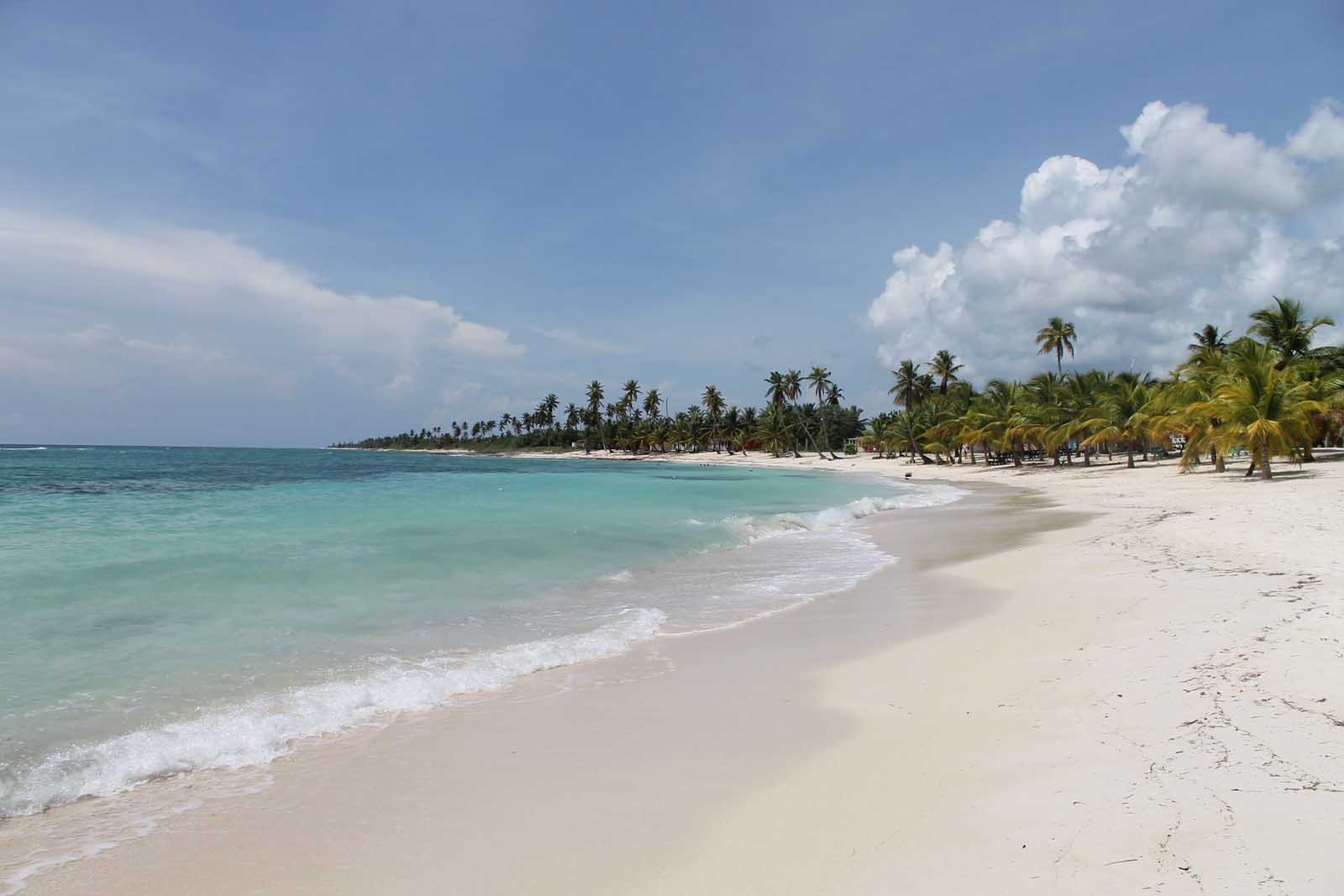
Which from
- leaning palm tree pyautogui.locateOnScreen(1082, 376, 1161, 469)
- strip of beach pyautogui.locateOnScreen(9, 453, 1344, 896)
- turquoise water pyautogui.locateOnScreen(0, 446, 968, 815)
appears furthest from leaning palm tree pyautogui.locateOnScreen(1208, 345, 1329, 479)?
strip of beach pyautogui.locateOnScreen(9, 453, 1344, 896)

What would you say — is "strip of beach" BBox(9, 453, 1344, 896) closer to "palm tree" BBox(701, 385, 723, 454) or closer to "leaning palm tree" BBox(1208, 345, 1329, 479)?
"leaning palm tree" BBox(1208, 345, 1329, 479)

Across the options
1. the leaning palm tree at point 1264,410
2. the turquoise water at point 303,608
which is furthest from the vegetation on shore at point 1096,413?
the turquoise water at point 303,608

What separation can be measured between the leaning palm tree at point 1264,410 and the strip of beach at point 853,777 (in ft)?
61.4

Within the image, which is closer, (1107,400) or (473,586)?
(473,586)

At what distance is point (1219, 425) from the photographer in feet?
77.8

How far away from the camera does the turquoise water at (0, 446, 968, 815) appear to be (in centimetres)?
522

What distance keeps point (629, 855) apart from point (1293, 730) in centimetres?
381

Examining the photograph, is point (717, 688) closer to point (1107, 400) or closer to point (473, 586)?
point (473, 586)

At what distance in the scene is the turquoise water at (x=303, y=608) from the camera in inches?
205

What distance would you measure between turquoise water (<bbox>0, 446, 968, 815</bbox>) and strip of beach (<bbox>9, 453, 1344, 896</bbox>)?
65 centimetres

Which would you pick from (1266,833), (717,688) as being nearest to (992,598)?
(717,688)

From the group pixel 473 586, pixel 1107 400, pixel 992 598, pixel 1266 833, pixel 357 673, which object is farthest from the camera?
pixel 1107 400

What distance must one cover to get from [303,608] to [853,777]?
8013mm

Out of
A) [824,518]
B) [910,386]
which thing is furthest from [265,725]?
[910,386]
